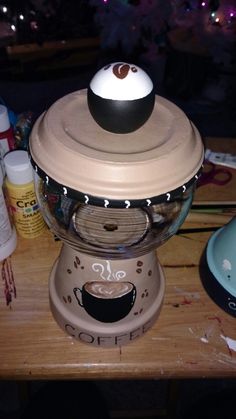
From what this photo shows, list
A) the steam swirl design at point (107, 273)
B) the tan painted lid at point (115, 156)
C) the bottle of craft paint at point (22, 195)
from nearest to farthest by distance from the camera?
the tan painted lid at point (115, 156)
the steam swirl design at point (107, 273)
the bottle of craft paint at point (22, 195)

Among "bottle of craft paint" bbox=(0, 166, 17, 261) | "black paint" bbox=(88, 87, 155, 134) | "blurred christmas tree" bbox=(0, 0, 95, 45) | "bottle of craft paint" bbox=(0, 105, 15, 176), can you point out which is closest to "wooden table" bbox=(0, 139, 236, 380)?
"bottle of craft paint" bbox=(0, 166, 17, 261)

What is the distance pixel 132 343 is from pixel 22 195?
0.90ft

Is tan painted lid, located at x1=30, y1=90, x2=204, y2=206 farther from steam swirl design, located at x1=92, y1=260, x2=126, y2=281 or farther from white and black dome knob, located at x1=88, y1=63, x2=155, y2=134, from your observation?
steam swirl design, located at x1=92, y1=260, x2=126, y2=281

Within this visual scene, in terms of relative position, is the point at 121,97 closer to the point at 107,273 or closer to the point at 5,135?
the point at 107,273

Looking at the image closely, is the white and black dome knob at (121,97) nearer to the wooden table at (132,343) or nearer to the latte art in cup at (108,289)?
the latte art in cup at (108,289)

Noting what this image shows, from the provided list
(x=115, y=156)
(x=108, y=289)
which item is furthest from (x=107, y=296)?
(x=115, y=156)

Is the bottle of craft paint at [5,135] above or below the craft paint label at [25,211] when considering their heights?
above

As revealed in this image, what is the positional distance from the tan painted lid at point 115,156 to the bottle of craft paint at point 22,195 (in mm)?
168

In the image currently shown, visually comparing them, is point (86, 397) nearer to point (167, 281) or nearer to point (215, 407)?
point (215, 407)

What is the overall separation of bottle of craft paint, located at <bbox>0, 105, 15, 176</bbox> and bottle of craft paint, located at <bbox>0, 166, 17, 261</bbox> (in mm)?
65

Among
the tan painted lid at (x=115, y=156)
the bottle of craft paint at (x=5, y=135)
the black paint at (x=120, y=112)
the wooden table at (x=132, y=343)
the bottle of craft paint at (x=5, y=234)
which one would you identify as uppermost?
the black paint at (x=120, y=112)

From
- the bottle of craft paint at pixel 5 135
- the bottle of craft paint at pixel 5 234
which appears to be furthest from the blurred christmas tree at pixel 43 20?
the bottle of craft paint at pixel 5 234

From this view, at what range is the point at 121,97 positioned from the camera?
0.41 metres

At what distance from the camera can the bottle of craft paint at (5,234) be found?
2.06 ft
